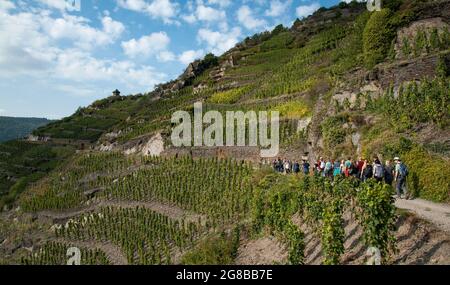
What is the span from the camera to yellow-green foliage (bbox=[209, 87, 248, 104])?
164 feet

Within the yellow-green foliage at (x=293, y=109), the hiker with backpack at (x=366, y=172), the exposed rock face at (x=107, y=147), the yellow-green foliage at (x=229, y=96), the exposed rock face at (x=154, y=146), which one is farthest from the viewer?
the exposed rock face at (x=107, y=147)

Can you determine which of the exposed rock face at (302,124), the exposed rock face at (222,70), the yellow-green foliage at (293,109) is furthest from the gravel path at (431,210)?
the exposed rock face at (222,70)

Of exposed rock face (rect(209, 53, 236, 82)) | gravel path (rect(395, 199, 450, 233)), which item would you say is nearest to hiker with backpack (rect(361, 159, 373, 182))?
gravel path (rect(395, 199, 450, 233))

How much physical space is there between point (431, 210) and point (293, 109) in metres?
23.4

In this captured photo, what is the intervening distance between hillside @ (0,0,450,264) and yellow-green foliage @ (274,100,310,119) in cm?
19

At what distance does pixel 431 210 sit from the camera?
12516 mm

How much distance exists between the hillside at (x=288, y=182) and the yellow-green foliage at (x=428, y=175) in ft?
0.14

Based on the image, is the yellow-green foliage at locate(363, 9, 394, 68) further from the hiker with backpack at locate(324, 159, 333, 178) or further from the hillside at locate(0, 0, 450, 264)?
the hiker with backpack at locate(324, 159, 333, 178)

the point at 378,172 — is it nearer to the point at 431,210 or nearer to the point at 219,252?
the point at 431,210

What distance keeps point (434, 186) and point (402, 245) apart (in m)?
3.95

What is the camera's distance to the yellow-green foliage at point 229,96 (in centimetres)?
5006

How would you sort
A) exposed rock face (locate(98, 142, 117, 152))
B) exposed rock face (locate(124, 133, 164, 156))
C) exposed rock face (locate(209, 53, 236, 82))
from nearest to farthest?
exposed rock face (locate(124, 133, 164, 156))
exposed rock face (locate(98, 142, 117, 152))
exposed rock face (locate(209, 53, 236, 82))

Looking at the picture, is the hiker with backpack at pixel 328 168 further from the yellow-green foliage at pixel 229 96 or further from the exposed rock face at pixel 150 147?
the yellow-green foliage at pixel 229 96
